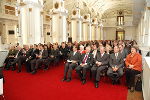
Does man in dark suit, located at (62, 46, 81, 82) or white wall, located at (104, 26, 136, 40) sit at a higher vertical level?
white wall, located at (104, 26, 136, 40)

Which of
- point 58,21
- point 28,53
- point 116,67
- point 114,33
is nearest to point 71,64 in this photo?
point 116,67

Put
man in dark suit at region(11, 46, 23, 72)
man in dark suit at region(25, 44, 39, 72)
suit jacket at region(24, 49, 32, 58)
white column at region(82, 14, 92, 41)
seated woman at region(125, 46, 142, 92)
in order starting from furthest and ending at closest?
white column at region(82, 14, 92, 41) < suit jacket at region(24, 49, 32, 58) < man in dark suit at region(11, 46, 23, 72) < man in dark suit at region(25, 44, 39, 72) < seated woman at region(125, 46, 142, 92)

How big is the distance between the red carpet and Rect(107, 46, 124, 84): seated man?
31cm

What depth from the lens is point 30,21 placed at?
11.9 m

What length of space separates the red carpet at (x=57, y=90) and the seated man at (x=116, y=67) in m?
0.31

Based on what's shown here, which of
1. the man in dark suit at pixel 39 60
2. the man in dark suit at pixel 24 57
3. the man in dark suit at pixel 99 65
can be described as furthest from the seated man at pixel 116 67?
the man in dark suit at pixel 24 57

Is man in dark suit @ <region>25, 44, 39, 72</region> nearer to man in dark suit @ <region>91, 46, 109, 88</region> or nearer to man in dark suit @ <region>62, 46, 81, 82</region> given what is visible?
man in dark suit @ <region>62, 46, 81, 82</region>

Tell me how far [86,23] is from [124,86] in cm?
1881

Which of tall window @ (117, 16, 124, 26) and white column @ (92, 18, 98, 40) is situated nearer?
white column @ (92, 18, 98, 40)

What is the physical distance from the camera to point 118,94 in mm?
4902

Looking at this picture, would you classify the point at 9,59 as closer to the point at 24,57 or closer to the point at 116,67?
the point at 24,57

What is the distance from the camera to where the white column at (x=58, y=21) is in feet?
48.1

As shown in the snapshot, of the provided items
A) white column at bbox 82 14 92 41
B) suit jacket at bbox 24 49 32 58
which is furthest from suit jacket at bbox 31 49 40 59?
white column at bbox 82 14 92 41

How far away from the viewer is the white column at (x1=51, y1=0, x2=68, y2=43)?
48.1 feet
